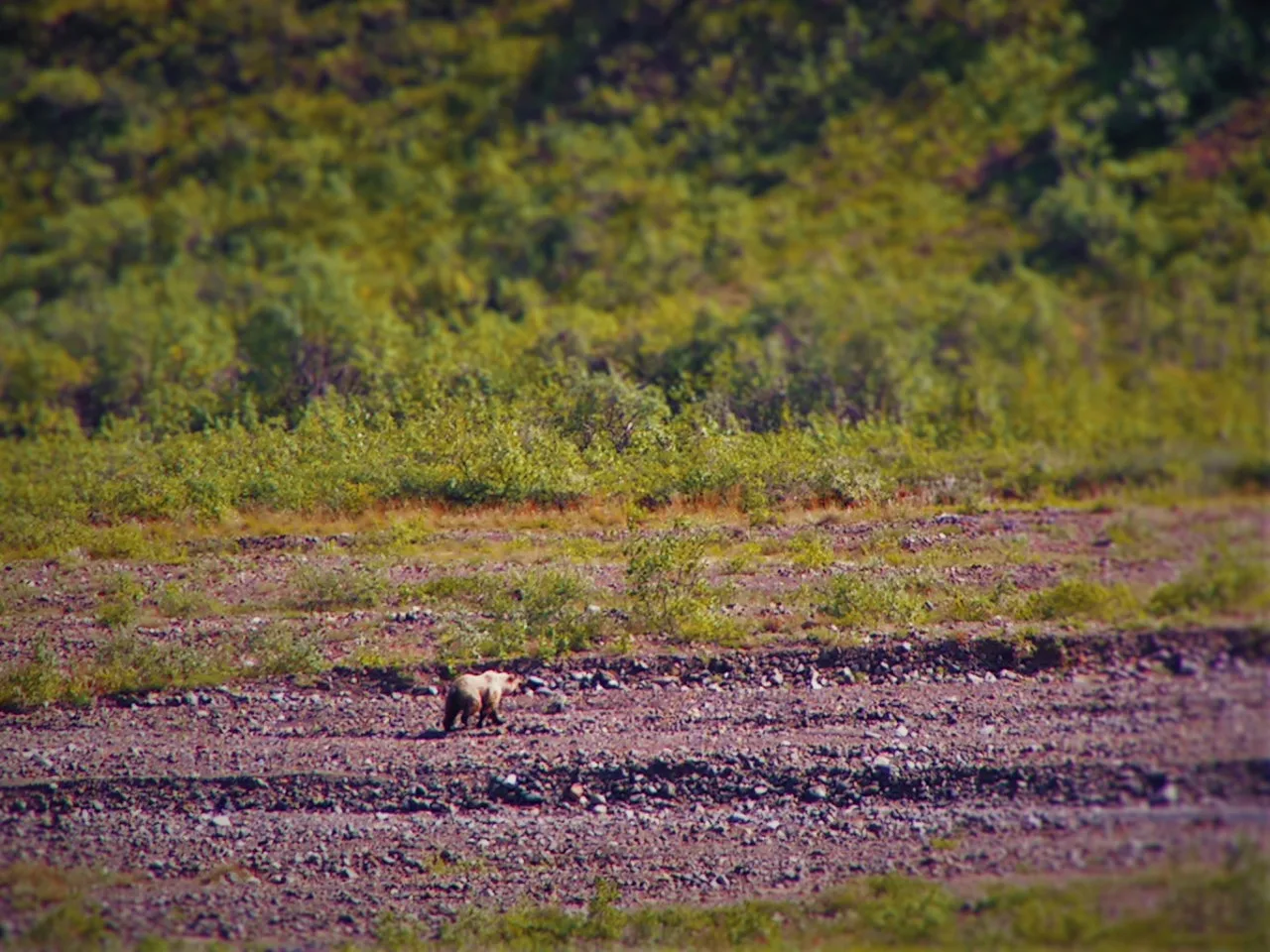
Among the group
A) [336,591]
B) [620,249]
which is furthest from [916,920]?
[620,249]

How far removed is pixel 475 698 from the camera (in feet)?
33.0

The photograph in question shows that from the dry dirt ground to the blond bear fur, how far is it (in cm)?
18

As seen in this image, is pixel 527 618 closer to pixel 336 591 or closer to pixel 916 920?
pixel 336 591

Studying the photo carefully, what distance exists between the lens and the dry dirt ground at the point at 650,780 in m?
7.80

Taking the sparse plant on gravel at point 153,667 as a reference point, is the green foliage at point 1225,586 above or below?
above

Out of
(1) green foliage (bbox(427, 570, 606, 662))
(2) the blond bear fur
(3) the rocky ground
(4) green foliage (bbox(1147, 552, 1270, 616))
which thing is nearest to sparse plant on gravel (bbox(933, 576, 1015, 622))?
(3) the rocky ground

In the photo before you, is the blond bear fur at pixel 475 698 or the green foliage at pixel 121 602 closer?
the blond bear fur at pixel 475 698

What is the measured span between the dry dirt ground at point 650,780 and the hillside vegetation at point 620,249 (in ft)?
6.22

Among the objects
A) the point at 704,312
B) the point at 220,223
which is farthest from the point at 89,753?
the point at 220,223

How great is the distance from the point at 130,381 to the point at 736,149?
83.6 ft

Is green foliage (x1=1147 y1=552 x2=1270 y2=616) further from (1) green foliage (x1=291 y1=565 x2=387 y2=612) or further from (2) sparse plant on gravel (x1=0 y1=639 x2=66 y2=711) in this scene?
(2) sparse plant on gravel (x1=0 y1=639 x2=66 y2=711)

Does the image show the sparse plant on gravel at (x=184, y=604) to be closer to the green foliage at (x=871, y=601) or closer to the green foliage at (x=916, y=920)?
the green foliage at (x=916, y=920)

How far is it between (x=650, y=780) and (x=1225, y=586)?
4.09 m

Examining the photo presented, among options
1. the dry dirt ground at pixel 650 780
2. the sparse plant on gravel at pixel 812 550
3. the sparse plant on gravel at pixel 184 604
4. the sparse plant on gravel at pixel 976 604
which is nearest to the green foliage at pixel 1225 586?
the dry dirt ground at pixel 650 780
